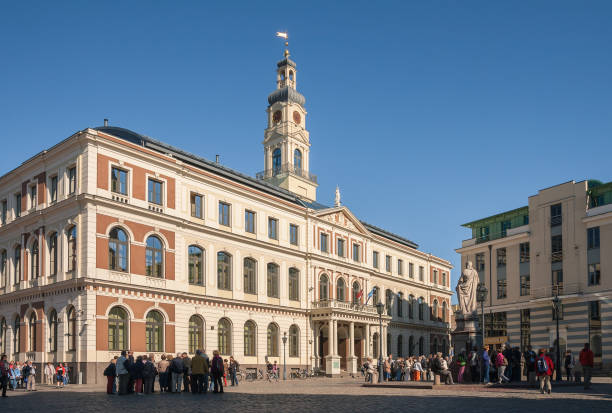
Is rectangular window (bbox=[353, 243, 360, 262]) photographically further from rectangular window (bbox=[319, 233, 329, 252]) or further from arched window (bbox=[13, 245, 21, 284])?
arched window (bbox=[13, 245, 21, 284])

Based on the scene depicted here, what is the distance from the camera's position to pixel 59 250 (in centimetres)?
4209

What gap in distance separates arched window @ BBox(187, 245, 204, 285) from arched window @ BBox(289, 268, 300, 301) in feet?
35.6

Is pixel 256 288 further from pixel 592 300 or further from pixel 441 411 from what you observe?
pixel 441 411

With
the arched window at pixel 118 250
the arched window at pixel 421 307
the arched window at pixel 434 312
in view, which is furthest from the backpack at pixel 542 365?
the arched window at pixel 434 312

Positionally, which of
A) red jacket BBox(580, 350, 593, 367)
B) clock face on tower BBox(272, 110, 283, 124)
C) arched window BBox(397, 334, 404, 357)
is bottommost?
arched window BBox(397, 334, 404, 357)

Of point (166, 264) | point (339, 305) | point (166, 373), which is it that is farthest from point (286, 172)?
point (166, 373)

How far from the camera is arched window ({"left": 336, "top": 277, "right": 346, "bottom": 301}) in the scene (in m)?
62.7

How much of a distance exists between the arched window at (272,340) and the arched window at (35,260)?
18615 millimetres

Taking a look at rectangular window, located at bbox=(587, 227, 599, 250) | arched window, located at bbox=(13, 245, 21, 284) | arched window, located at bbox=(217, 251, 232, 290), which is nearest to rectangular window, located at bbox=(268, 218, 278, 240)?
arched window, located at bbox=(217, 251, 232, 290)

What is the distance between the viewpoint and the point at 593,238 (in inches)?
1973

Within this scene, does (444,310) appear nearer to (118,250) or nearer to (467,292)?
(118,250)

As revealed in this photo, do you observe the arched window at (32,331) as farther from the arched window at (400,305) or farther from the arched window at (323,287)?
the arched window at (400,305)

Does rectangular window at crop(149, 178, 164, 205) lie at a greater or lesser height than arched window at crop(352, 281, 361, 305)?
greater

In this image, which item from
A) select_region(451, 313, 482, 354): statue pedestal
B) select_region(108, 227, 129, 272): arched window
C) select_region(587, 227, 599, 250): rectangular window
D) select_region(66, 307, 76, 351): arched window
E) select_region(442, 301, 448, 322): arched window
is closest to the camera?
select_region(451, 313, 482, 354): statue pedestal
